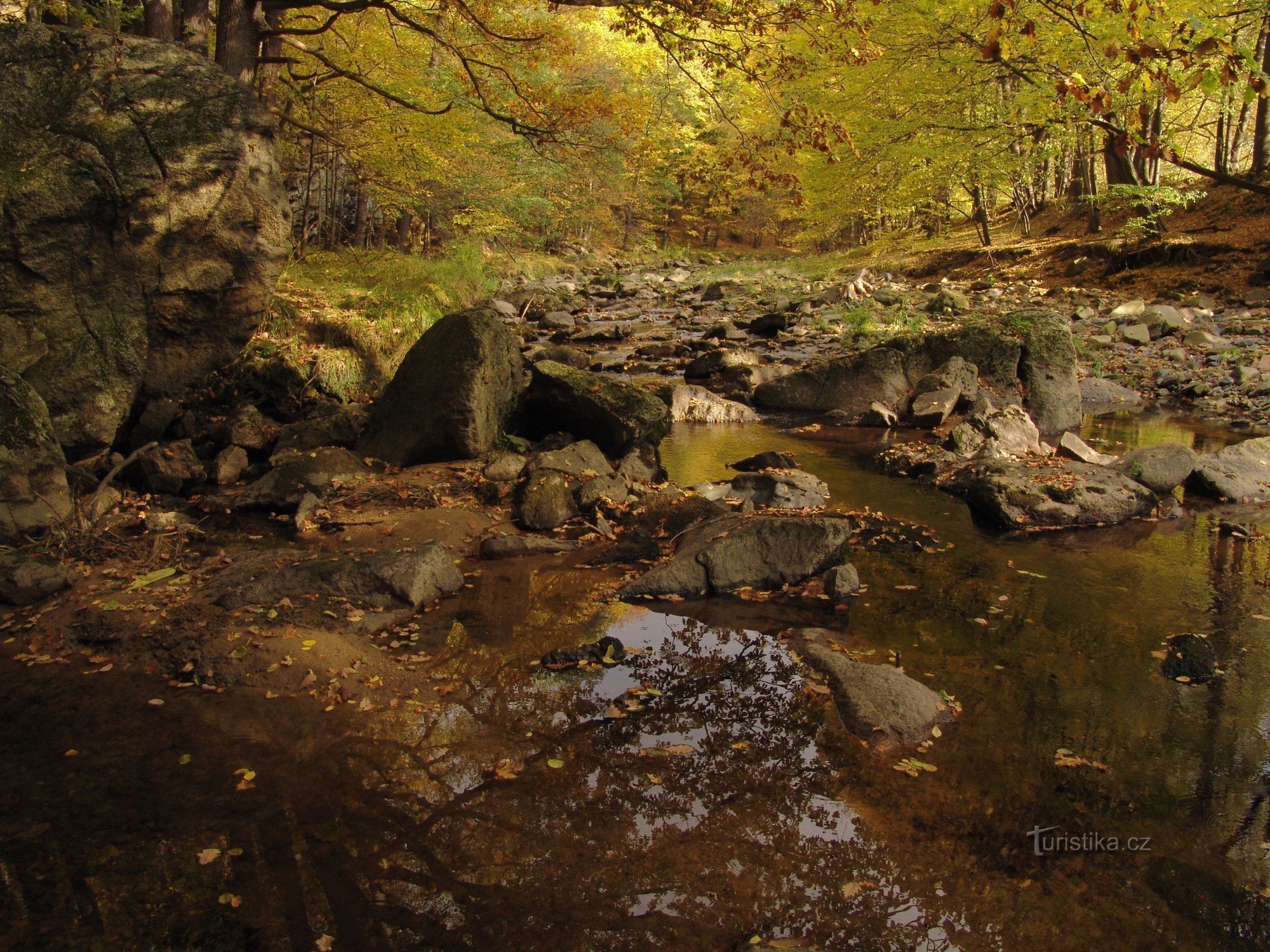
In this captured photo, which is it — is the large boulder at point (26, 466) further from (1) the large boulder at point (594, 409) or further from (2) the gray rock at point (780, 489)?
(2) the gray rock at point (780, 489)

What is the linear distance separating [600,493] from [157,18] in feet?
28.2

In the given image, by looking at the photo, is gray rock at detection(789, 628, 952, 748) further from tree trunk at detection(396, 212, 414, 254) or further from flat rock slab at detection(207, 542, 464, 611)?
tree trunk at detection(396, 212, 414, 254)

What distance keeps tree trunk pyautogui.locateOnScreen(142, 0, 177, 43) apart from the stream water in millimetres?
9168

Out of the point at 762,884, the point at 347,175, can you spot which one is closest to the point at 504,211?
the point at 347,175

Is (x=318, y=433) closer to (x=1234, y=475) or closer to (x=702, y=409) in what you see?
(x=702, y=409)

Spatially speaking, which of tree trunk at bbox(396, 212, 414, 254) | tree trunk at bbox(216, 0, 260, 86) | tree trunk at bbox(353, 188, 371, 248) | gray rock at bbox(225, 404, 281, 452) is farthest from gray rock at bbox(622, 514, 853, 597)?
tree trunk at bbox(396, 212, 414, 254)

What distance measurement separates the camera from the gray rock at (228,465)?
7.79 meters

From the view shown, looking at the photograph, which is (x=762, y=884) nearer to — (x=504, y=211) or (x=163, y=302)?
(x=163, y=302)

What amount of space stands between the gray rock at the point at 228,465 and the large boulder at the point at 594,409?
2.99 m

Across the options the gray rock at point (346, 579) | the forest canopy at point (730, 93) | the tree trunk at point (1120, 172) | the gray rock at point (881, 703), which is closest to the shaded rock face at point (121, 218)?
the forest canopy at point (730, 93)

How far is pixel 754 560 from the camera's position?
5590 millimetres

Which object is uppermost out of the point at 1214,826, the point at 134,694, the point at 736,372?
the point at 736,372

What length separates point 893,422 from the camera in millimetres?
11328

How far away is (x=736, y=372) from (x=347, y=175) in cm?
939
